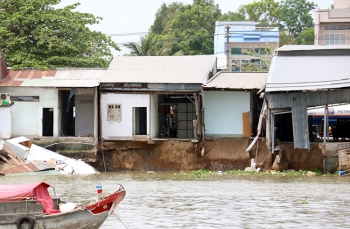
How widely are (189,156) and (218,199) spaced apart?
30.9ft

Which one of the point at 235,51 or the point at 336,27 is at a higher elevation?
the point at 336,27

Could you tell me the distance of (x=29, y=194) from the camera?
17.4 metres

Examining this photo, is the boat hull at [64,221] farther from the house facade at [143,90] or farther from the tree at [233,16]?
the tree at [233,16]

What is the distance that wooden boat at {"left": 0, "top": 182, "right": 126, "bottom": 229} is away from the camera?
17.1 meters

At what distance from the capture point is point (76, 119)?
3609 centimetres

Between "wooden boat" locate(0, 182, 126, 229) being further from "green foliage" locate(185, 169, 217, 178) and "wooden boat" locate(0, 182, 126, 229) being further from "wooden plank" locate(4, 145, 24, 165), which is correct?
"wooden plank" locate(4, 145, 24, 165)

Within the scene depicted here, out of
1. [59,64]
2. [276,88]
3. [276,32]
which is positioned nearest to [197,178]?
[276,88]

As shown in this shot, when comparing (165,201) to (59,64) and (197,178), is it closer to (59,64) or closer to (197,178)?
(197,178)

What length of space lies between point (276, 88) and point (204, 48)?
34.6 m

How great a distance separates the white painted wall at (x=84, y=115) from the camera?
3593 cm

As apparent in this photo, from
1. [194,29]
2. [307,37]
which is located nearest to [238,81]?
[194,29]

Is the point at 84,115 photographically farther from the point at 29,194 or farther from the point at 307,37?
the point at 307,37

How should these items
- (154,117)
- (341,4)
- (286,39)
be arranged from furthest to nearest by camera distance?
1. (286,39)
2. (341,4)
3. (154,117)

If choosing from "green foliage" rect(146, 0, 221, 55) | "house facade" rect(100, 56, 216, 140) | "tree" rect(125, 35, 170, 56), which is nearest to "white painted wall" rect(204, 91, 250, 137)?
"house facade" rect(100, 56, 216, 140)
